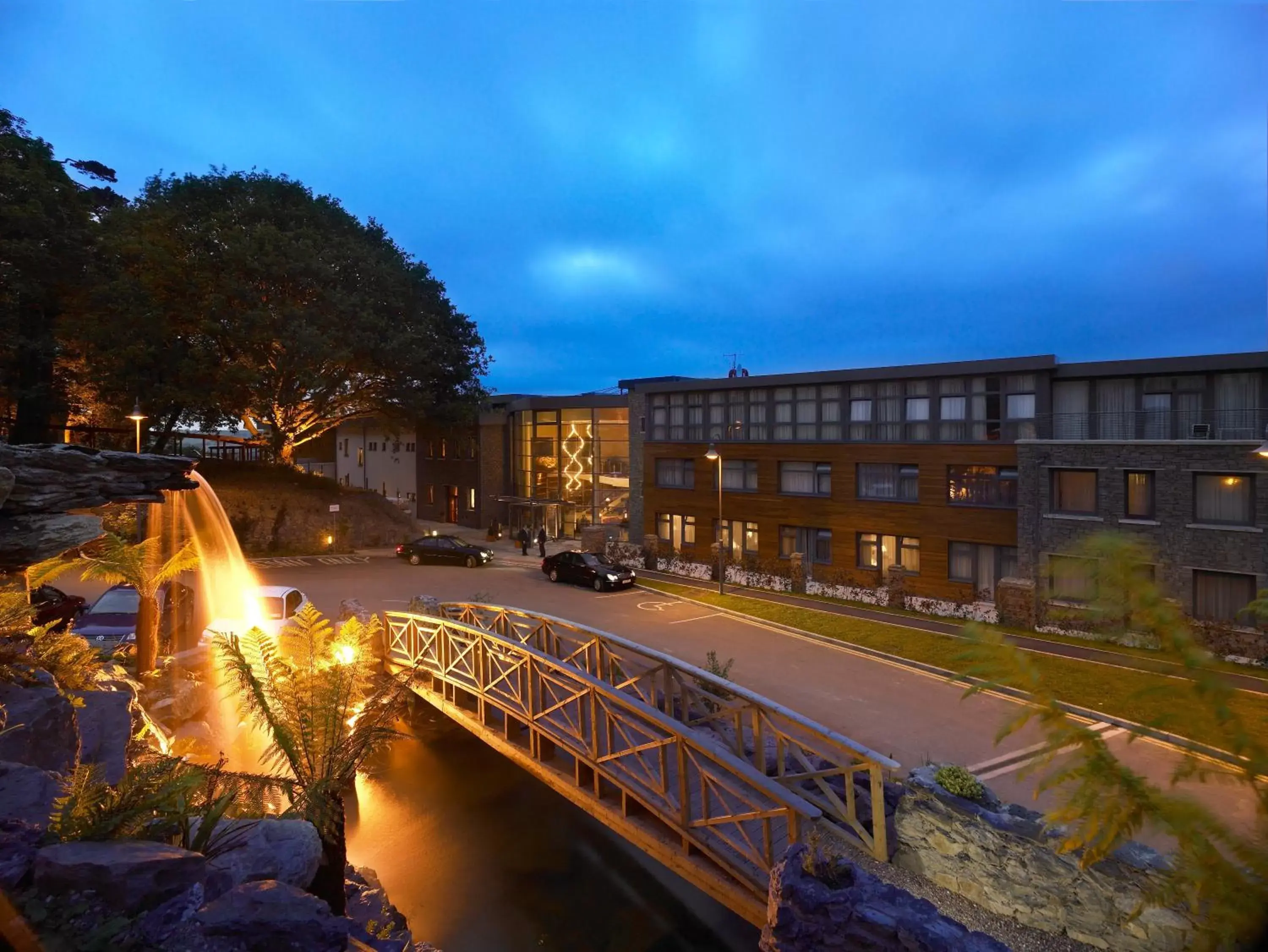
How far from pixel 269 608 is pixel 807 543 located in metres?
22.0

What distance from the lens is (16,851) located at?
457 cm

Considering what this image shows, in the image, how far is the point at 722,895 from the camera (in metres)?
8.75

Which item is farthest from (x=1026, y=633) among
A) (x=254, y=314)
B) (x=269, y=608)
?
(x=254, y=314)

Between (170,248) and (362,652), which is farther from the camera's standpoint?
(170,248)

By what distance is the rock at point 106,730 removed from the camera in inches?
321

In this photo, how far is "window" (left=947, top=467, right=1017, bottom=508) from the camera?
2531 cm

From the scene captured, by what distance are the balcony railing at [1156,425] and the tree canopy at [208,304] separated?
31111 mm

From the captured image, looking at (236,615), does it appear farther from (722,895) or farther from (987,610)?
(987,610)

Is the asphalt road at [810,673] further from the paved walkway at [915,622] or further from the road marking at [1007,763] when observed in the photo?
the paved walkway at [915,622]

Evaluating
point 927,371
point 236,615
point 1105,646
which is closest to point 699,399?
point 927,371

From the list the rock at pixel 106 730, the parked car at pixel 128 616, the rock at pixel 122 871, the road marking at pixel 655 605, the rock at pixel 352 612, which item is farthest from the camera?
the road marking at pixel 655 605

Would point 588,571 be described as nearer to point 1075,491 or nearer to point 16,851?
point 1075,491

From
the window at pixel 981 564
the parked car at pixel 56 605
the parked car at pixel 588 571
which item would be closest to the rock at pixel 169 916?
the parked car at pixel 56 605

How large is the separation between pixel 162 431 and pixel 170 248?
10849mm
